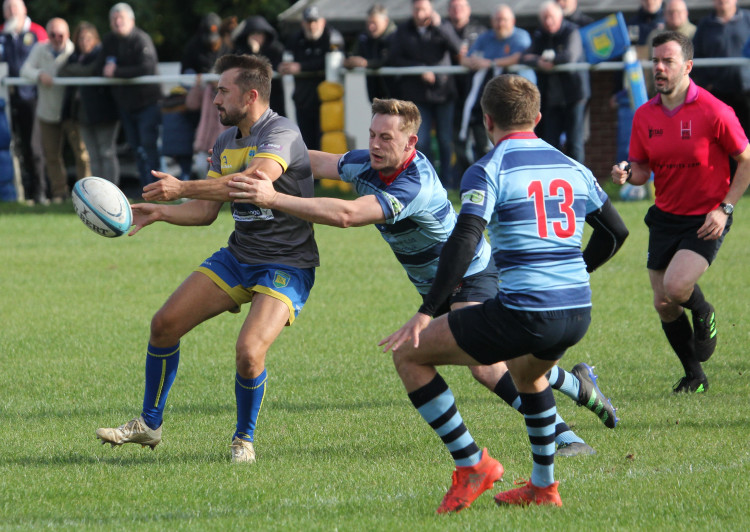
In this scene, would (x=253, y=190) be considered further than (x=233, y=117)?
No

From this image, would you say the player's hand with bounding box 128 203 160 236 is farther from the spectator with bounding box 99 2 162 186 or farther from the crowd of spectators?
the spectator with bounding box 99 2 162 186

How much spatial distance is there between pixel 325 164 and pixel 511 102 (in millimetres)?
1793

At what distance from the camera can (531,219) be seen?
4.79m

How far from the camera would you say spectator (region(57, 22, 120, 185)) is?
16531 millimetres

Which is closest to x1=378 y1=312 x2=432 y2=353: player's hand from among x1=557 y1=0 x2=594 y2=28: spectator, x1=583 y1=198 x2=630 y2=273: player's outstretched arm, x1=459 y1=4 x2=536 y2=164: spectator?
x1=583 y1=198 x2=630 y2=273: player's outstretched arm

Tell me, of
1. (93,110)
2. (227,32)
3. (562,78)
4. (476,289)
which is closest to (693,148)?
(476,289)

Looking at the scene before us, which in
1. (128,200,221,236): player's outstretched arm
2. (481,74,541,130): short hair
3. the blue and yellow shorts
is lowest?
the blue and yellow shorts

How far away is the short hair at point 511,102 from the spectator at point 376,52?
1140 centimetres

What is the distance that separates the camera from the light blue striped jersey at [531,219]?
15.6 ft

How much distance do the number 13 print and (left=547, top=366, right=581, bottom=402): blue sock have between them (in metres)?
1.45

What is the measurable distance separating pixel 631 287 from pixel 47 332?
5.45 meters

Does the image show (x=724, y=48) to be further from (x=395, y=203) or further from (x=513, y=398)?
(x=395, y=203)

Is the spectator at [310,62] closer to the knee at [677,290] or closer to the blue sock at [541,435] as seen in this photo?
the knee at [677,290]

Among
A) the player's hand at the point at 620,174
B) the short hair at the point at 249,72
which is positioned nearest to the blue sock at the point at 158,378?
the short hair at the point at 249,72
